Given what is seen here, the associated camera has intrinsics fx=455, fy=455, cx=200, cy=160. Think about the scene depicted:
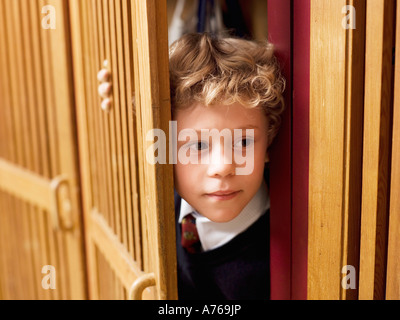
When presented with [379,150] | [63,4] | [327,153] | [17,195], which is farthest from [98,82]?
[17,195]

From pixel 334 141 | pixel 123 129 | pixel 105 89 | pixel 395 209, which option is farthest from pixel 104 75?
pixel 395 209

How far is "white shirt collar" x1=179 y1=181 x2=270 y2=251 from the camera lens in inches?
49.7

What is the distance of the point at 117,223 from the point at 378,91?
2.86 ft

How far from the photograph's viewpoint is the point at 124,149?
3.99ft

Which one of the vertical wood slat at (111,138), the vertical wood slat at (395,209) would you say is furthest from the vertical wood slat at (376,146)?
the vertical wood slat at (111,138)

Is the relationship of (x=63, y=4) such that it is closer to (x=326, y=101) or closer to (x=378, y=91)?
(x=326, y=101)

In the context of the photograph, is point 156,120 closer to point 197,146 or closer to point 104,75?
point 197,146

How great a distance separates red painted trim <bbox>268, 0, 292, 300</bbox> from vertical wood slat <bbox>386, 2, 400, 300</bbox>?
11.2 inches

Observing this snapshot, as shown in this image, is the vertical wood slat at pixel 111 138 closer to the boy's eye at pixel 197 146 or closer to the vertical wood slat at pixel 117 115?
the vertical wood slat at pixel 117 115

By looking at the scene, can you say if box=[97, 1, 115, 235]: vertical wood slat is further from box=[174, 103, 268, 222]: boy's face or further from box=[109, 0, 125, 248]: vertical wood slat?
box=[174, 103, 268, 222]: boy's face

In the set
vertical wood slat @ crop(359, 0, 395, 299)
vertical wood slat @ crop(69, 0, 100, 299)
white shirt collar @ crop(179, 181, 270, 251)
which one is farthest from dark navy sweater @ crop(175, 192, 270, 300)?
vertical wood slat @ crop(69, 0, 100, 299)

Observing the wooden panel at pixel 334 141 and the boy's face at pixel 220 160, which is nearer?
the wooden panel at pixel 334 141

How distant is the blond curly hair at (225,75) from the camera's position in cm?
103

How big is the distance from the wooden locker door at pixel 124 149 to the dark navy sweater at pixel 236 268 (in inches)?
7.5
